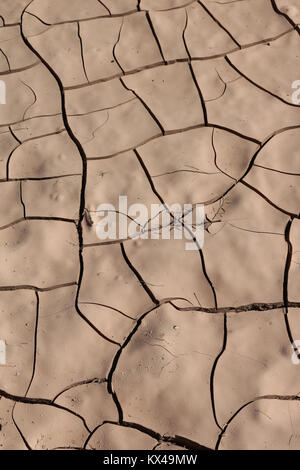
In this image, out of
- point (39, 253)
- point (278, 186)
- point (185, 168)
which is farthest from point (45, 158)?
point (278, 186)

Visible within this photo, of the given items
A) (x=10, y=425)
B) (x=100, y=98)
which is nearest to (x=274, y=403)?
(x=10, y=425)

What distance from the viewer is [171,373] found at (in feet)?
7.07

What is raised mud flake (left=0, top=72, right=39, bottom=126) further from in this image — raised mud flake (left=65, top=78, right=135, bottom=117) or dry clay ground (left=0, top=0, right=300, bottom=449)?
raised mud flake (left=65, top=78, right=135, bottom=117)

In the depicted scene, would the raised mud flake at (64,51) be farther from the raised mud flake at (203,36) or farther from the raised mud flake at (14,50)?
the raised mud flake at (203,36)

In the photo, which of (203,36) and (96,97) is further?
(203,36)

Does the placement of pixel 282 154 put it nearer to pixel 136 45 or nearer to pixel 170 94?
pixel 170 94

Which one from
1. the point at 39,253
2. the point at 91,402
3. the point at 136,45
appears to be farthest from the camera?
the point at 136,45

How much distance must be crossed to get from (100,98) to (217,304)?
1277 mm


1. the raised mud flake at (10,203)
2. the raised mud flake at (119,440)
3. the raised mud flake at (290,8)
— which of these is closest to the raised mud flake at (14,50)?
the raised mud flake at (10,203)

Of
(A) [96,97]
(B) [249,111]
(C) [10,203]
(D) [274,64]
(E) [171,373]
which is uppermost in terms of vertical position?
(D) [274,64]

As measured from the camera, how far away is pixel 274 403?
6.77 feet

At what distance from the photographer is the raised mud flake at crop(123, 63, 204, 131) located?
2.83m

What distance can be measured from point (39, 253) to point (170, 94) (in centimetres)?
108

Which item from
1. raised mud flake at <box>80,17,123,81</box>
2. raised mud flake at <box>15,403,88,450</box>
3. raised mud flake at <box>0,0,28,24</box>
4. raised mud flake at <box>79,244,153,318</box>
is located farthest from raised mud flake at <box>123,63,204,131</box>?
raised mud flake at <box>15,403,88,450</box>
